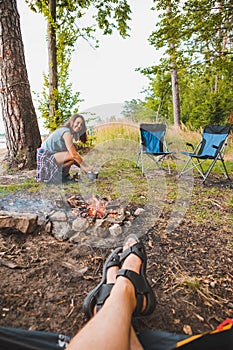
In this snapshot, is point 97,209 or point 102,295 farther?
point 97,209

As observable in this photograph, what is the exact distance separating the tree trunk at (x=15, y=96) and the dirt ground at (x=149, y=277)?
1995mm

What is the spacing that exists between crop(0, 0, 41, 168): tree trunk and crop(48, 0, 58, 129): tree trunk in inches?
42.5

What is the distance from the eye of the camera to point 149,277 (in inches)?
49.5

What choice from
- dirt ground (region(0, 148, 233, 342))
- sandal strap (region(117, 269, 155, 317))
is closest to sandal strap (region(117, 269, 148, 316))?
sandal strap (region(117, 269, 155, 317))

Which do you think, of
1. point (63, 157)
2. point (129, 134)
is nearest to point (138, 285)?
point (63, 157)

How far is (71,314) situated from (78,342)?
1.31 feet

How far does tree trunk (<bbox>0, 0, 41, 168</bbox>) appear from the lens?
10.0ft

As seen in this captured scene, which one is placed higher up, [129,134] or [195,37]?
[195,37]

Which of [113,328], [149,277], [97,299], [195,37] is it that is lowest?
[149,277]

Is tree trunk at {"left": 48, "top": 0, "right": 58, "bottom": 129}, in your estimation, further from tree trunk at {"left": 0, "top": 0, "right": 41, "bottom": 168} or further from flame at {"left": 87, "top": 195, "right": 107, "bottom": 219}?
flame at {"left": 87, "top": 195, "right": 107, "bottom": 219}

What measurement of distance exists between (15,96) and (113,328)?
126 inches

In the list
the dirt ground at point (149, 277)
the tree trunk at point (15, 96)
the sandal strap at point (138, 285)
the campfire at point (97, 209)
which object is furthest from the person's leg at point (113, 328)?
the tree trunk at point (15, 96)

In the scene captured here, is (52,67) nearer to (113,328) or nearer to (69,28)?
(69,28)

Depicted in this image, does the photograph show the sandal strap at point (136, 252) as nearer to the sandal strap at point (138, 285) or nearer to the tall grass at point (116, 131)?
the sandal strap at point (138, 285)
